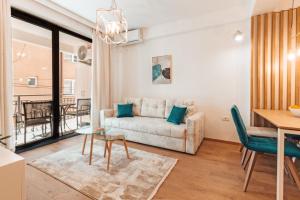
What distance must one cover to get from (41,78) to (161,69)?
9.17 feet

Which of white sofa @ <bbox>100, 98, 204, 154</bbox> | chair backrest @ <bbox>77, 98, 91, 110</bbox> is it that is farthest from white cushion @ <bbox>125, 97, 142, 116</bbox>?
chair backrest @ <bbox>77, 98, 91, 110</bbox>

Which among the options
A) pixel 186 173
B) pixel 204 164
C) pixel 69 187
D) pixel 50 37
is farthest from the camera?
pixel 50 37

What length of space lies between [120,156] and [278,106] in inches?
114

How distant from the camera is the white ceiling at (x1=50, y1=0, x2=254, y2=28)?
289 centimetres

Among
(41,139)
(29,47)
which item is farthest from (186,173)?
(29,47)

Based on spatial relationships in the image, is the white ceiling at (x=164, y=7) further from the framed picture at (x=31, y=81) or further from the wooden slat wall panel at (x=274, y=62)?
the framed picture at (x=31, y=81)

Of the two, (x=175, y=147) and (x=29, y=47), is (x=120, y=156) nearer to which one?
(x=175, y=147)

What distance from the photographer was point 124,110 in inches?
143

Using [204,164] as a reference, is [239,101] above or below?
above

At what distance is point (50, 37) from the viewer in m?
3.31

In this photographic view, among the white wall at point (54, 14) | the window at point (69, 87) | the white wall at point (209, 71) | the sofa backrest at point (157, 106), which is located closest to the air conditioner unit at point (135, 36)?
the white wall at point (209, 71)

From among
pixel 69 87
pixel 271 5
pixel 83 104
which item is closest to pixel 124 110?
pixel 83 104

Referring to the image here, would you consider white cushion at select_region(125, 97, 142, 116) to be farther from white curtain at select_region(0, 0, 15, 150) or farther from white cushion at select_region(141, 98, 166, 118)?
white curtain at select_region(0, 0, 15, 150)

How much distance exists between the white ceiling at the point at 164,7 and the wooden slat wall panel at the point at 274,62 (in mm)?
452
